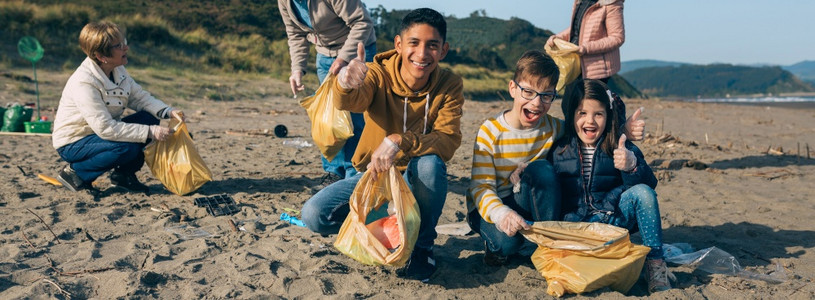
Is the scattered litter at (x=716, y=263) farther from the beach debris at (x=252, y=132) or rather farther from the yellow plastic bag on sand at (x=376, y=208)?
the beach debris at (x=252, y=132)

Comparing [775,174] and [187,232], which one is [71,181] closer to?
[187,232]

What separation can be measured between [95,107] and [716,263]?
3953 millimetres

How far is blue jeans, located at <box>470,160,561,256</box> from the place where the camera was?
2.84 metres

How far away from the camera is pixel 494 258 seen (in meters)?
3.01

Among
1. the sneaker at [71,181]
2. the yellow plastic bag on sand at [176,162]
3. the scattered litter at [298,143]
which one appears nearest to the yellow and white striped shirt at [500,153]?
the yellow plastic bag on sand at [176,162]

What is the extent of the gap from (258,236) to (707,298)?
235cm

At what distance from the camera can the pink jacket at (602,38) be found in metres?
4.46

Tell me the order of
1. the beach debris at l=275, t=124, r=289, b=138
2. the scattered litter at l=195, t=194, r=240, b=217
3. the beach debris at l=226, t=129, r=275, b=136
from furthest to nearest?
the beach debris at l=226, t=129, r=275, b=136, the beach debris at l=275, t=124, r=289, b=138, the scattered litter at l=195, t=194, r=240, b=217

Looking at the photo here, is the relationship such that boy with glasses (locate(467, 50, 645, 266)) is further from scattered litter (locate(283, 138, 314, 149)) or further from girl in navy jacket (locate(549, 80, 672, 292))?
scattered litter (locate(283, 138, 314, 149))

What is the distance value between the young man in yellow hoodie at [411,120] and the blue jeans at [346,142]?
85 centimetres

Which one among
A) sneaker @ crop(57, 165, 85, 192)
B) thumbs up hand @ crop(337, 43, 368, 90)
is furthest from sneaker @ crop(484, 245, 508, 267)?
sneaker @ crop(57, 165, 85, 192)

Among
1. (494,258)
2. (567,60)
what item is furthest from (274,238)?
(567,60)

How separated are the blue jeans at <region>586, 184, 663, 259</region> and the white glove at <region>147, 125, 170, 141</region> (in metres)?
3.05

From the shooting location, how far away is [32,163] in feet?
17.6
